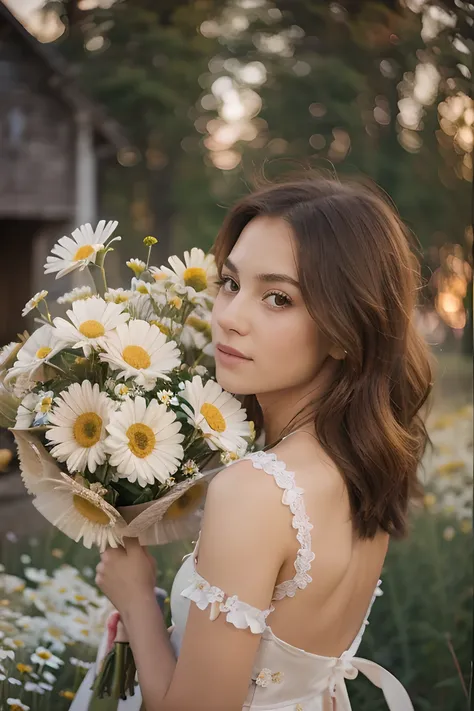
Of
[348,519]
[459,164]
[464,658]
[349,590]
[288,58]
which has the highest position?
[288,58]

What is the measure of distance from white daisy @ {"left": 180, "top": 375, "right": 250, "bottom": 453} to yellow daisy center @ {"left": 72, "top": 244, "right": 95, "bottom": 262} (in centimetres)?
27

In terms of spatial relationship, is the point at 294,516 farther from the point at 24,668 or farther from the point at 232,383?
the point at 24,668

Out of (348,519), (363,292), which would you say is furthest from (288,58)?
(348,519)

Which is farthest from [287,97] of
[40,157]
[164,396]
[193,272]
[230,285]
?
[164,396]

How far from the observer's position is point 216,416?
1024 millimetres

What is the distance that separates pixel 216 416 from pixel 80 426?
19 cm

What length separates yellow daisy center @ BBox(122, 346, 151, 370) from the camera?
3.22ft

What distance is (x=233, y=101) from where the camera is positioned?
127 inches

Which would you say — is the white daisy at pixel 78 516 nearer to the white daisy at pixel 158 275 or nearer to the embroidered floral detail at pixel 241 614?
the embroidered floral detail at pixel 241 614

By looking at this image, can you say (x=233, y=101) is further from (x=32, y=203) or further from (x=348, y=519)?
(x=348, y=519)

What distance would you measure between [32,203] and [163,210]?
2.20 ft

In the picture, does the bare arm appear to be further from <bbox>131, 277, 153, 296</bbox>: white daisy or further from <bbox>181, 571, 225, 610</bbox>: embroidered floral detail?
<bbox>131, 277, 153, 296</bbox>: white daisy

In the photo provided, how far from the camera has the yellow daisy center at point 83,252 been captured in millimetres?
1101

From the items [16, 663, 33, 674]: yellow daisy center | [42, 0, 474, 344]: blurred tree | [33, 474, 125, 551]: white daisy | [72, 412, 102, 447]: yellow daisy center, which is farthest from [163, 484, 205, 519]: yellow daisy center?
[42, 0, 474, 344]: blurred tree
